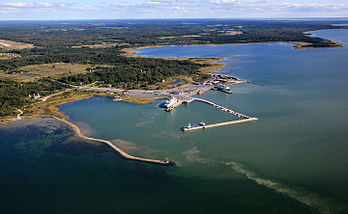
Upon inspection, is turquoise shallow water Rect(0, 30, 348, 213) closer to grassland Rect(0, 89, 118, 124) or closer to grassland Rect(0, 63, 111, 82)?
grassland Rect(0, 89, 118, 124)

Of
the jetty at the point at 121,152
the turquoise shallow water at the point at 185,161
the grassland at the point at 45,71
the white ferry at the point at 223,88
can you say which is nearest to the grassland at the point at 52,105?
the turquoise shallow water at the point at 185,161

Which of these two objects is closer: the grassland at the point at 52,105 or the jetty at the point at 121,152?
the jetty at the point at 121,152

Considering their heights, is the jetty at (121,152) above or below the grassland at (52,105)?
below

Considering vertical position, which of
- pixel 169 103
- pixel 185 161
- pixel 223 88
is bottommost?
pixel 185 161

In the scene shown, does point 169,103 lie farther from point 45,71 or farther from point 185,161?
point 45,71

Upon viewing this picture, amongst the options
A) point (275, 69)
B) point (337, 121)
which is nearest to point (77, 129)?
point (337, 121)

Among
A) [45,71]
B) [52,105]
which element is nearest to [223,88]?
[52,105]

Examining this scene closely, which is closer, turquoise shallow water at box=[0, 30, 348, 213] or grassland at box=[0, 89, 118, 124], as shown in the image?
turquoise shallow water at box=[0, 30, 348, 213]

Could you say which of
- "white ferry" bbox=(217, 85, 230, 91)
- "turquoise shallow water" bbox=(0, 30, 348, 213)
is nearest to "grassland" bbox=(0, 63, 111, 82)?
"turquoise shallow water" bbox=(0, 30, 348, 213)

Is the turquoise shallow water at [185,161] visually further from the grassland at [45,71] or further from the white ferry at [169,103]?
the grassland at [45,71]
